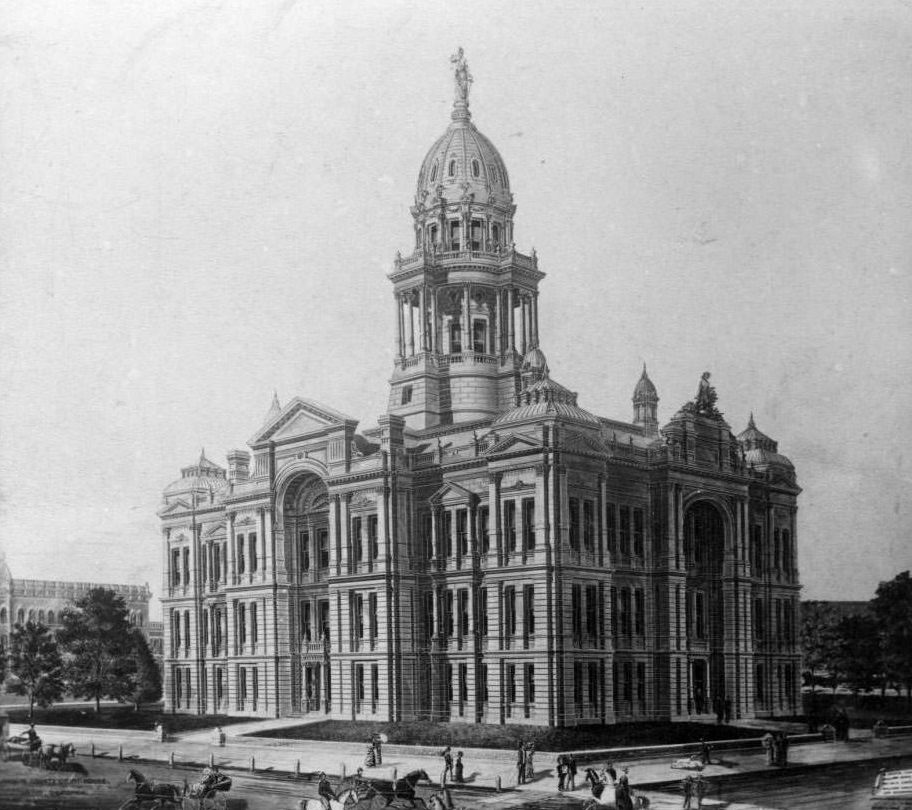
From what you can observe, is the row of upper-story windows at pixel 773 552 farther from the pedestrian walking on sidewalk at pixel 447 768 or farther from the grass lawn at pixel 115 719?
the grass lawn at pixel 115 719

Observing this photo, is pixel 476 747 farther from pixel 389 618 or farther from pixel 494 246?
pixel 494 246

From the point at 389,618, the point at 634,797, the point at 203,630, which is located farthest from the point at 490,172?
the point at 634,797

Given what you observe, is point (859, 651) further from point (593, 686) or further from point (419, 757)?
point (419, 757)

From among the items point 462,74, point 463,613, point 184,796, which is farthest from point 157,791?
point 462,74

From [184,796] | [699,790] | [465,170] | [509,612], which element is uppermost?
[465,170]

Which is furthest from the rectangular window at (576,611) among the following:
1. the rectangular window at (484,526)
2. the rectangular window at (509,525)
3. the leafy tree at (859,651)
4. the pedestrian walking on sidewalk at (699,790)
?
the pedestrian walking on sidewalk at (699,790)

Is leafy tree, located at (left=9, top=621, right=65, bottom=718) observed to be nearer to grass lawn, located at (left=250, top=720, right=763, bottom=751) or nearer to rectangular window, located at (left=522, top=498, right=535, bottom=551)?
grass lawn, located at (left=250, top=720, right=763, bottom=751)

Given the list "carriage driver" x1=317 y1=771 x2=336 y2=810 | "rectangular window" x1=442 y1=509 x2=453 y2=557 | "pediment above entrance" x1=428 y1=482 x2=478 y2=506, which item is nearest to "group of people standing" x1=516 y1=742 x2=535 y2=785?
"carriage driver" x1=317 y1=771 x2=336 y2=810
